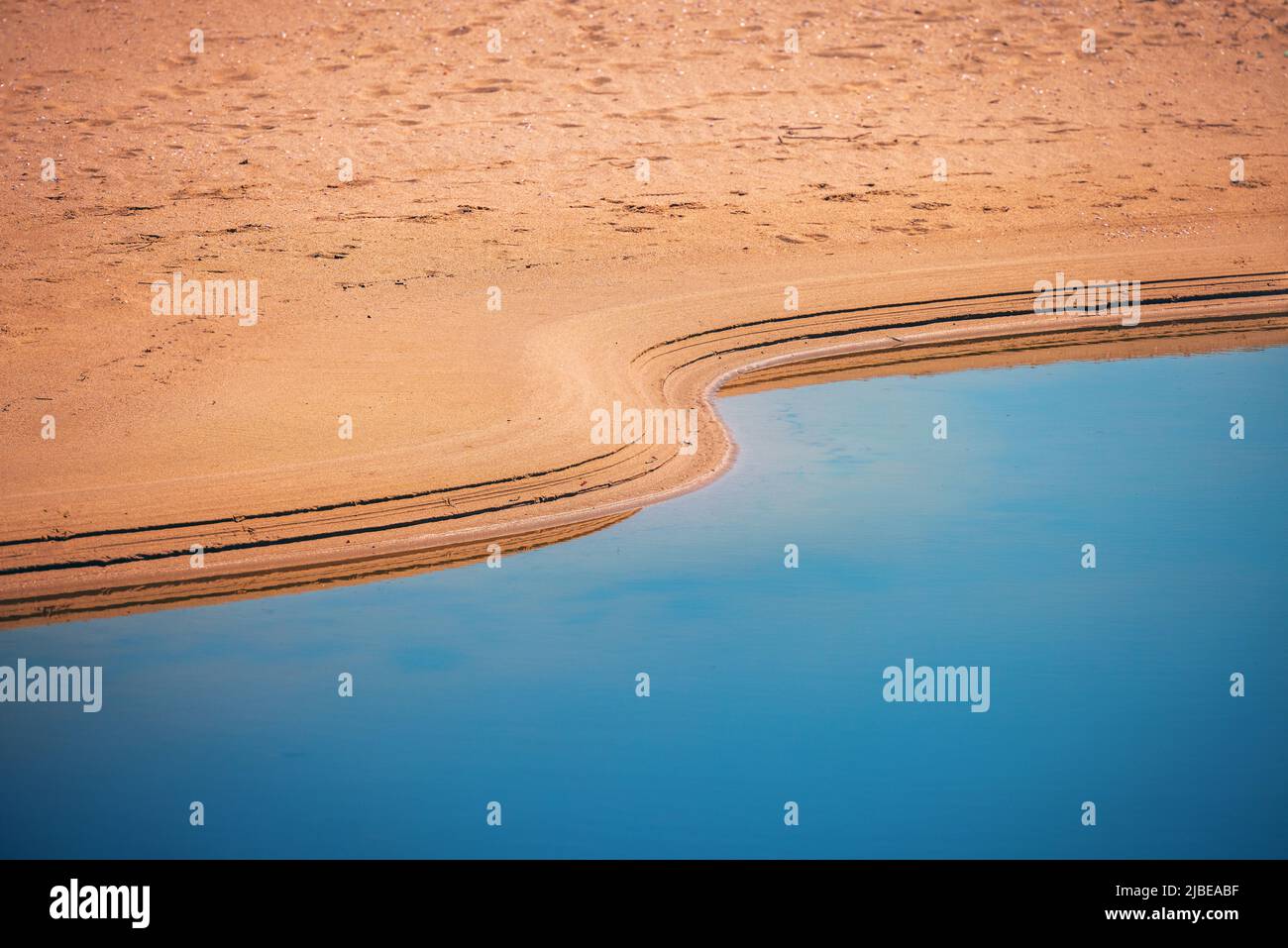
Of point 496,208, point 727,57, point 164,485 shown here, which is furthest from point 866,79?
point 164,485

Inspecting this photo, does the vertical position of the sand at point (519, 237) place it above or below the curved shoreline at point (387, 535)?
above

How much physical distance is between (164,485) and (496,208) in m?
6.98

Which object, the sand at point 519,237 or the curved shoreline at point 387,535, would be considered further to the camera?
the sand at point 519,237

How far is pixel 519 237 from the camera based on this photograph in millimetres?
15211

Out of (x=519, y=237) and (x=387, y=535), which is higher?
(x=519, y=237)

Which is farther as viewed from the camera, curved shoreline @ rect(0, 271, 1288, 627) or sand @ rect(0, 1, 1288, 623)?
sand @ rect(0, 1, 1288, 623)

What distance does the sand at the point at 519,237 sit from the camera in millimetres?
10016

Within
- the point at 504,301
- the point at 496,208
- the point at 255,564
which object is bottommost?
the point at 255,564

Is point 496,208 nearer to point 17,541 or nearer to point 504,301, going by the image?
point 504,301

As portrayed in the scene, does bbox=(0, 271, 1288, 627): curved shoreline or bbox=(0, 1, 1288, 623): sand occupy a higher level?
bbox=(0, 1, 1288, 623): sand

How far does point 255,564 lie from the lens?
9188mm

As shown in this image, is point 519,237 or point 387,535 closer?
point 387,535

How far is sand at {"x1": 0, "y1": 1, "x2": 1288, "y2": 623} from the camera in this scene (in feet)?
32.9

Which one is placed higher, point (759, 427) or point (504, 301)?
point (504, 301)
